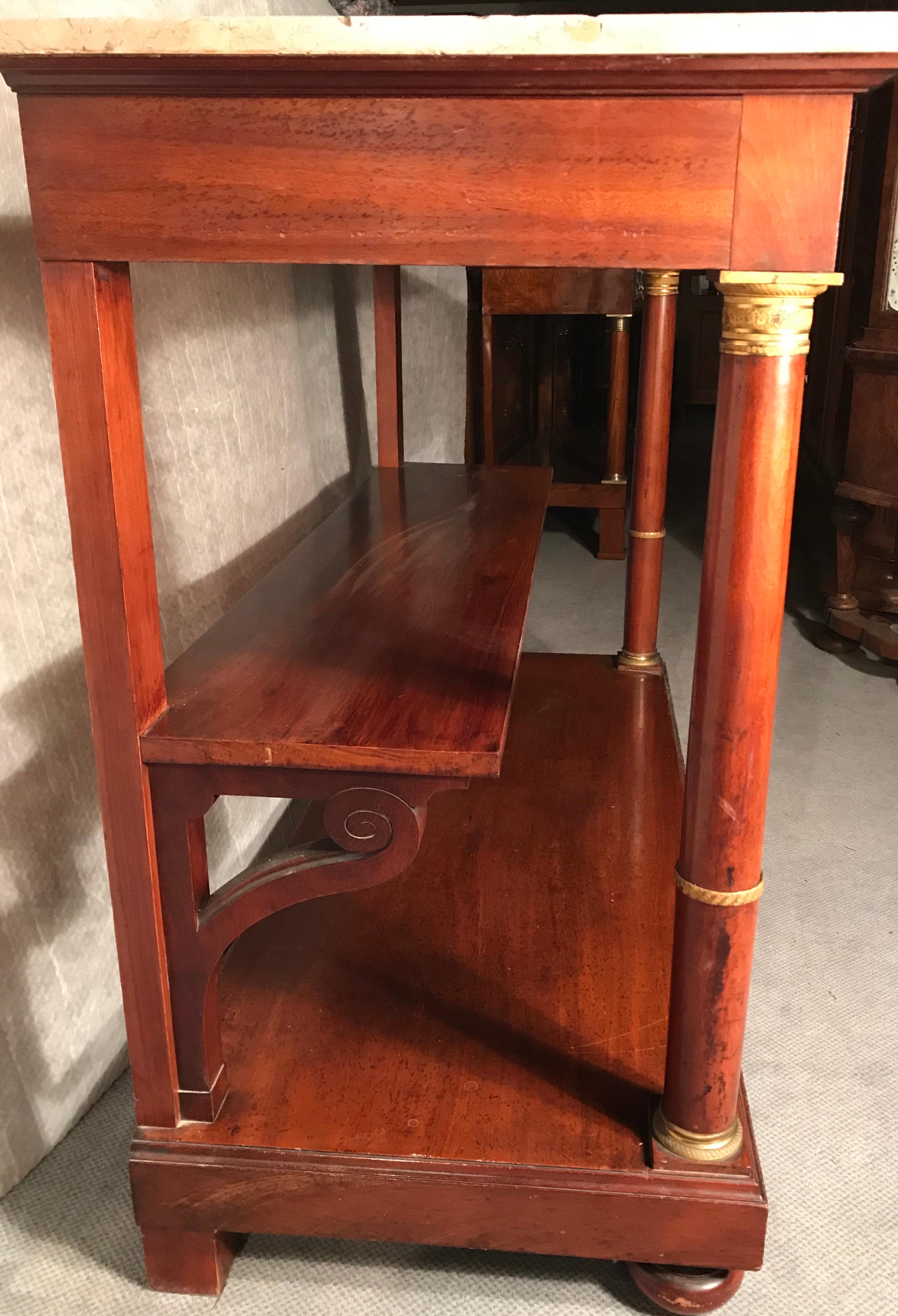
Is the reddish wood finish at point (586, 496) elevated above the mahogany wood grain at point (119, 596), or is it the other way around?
the mahogany wood grain at point (119, 596)

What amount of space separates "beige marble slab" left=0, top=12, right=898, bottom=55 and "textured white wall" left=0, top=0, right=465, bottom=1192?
385mm

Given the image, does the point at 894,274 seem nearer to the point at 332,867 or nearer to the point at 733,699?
the point at 733,699

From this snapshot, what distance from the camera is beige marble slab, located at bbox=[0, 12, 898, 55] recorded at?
79 cm

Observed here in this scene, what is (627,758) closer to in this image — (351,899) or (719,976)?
(351,899)

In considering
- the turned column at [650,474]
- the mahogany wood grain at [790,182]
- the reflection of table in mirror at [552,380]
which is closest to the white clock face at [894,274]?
the reflection of table in mirror at [552,380]

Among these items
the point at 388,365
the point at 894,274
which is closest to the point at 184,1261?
the point at 388,365

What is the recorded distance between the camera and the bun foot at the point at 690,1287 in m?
1.18

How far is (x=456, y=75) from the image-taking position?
844 mm

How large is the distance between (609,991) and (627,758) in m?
0.62

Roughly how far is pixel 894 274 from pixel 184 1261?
113 inches

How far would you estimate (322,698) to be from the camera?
3.84ft

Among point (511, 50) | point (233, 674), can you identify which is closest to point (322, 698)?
point (233, 674)

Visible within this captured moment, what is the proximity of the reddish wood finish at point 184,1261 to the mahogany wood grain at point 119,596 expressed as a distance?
0.13m

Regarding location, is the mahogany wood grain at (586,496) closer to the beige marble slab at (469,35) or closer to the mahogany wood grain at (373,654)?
the mahogany wood grain at (373,654)
